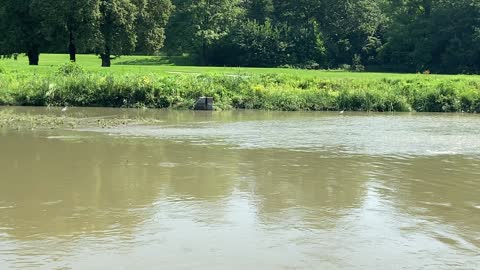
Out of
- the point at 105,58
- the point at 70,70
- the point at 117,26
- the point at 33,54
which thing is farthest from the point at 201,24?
the point at 70,70

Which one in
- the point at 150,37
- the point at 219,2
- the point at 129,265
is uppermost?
the point at 219,2

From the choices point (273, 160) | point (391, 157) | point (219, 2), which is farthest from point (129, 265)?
point (219, 2)

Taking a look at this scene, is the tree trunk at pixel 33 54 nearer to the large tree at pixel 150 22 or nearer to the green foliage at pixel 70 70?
the large tree at pixel 150 22

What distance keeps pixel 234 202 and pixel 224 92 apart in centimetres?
2254

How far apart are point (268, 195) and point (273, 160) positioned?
3.71 meters

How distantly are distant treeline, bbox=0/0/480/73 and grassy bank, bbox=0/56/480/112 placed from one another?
1334cm

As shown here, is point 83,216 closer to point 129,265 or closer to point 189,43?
point 129,265

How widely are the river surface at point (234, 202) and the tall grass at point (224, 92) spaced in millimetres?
12627

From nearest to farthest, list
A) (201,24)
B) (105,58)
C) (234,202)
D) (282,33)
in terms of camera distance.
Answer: (234,202)
(105,58)
(282,33)
(201,24)

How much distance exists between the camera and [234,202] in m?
9.67

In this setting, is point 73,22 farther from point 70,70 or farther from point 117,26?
point 70,70

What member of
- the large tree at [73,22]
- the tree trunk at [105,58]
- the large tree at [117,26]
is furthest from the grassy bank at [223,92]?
the tree trunk at [105,58]

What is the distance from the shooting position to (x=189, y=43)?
7169cm

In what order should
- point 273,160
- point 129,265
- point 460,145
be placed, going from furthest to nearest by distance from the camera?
1. point 460,145
2. point 273,160
3. point 129,265
